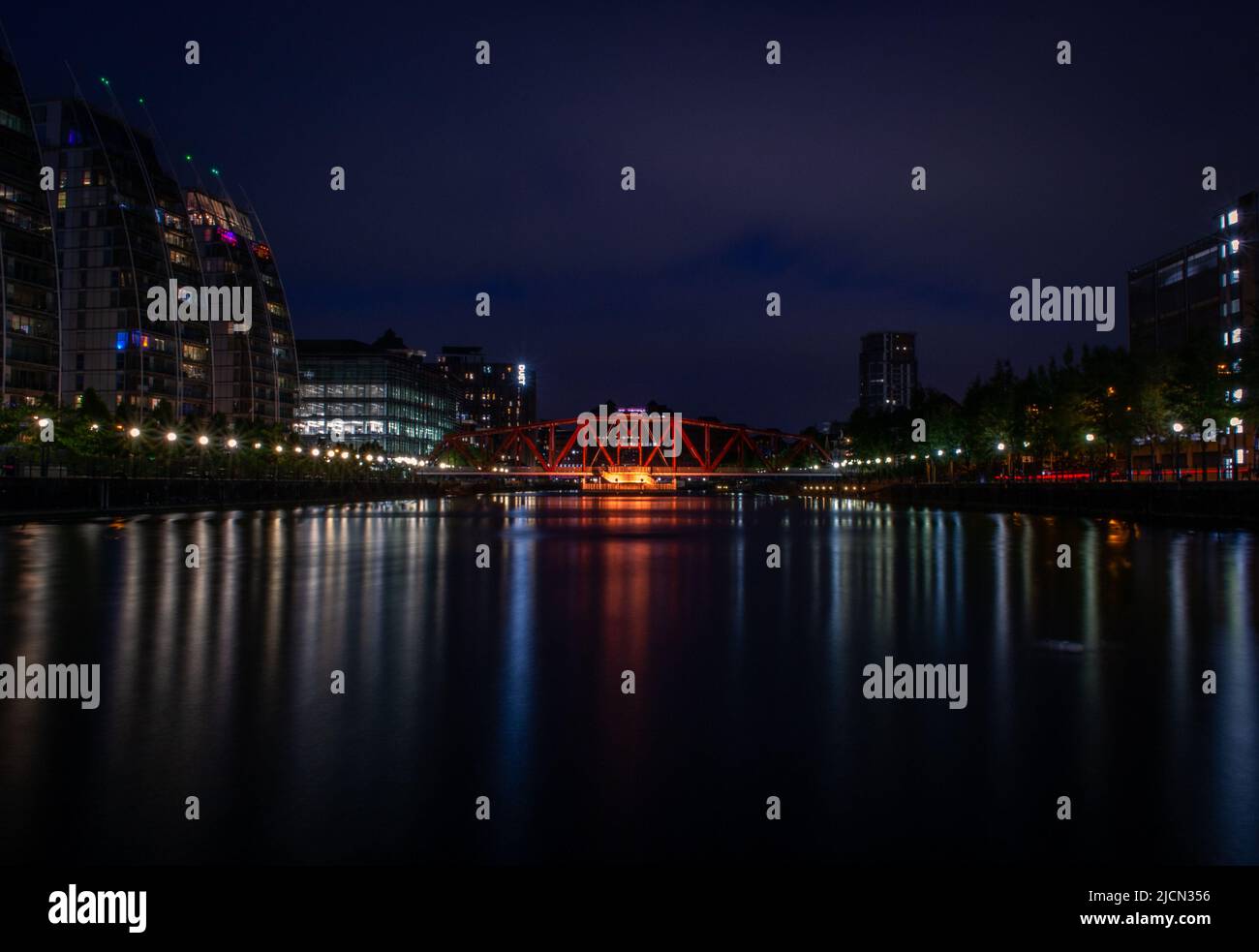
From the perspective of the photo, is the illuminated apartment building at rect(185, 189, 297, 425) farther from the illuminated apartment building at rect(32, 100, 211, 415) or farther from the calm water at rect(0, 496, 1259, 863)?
the calm water at rect(0, 496, 1259, 863)

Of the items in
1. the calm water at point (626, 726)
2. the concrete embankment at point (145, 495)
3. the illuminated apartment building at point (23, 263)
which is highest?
the illuminated apartment building at point (23, 263)

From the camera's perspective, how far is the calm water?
5949mm

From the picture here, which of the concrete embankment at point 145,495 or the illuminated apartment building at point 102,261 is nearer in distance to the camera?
the concrete embankment at point 145,495

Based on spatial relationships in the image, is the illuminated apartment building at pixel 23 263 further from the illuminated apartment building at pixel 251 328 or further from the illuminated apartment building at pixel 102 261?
the illuminated apartment building at pixel 251 328

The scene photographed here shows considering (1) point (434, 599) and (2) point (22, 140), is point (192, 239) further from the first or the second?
(1) point (434, 599)

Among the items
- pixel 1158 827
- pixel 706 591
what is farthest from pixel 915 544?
pixel 1158 827

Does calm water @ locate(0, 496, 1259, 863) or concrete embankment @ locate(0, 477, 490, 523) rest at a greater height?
concrete embankment @ locate(0, 477, 490, 523)

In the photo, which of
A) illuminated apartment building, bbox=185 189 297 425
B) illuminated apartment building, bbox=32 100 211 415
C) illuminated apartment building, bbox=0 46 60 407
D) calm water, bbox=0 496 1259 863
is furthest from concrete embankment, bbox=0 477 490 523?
illuminated apartment building, bbox=185 189 297 425

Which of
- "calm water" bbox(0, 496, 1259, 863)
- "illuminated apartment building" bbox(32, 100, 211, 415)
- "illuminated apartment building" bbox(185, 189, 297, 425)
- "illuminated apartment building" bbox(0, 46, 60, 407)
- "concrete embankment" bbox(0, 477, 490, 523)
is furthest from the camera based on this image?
"illuminated apartment building" bbox(185, 189, 297, 425)

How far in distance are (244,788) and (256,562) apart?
1931 centimetres

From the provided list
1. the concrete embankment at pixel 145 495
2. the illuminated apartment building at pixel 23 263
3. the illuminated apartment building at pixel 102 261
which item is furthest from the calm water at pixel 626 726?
the illuminated apartment building at pixel 102 261

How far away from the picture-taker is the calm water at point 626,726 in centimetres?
595
